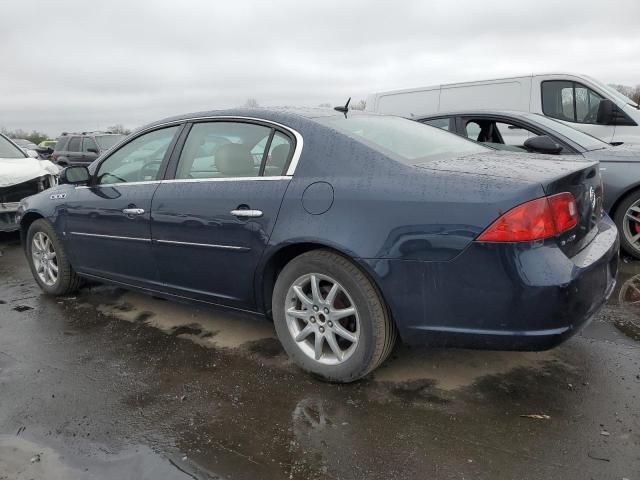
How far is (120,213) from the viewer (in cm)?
386

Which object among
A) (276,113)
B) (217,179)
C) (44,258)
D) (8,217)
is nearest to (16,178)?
(8,217)

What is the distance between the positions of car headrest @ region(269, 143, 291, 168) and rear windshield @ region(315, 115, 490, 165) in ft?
0.85

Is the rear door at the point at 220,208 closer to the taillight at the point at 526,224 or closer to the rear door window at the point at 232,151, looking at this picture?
the rear door window at the point at 232,151

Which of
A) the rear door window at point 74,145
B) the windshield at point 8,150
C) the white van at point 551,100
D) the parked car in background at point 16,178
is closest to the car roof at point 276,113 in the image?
the white van at point 551,100

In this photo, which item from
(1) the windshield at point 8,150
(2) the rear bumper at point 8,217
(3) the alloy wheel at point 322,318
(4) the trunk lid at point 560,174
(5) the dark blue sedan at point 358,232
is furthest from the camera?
(1) the windshield at point 8,150

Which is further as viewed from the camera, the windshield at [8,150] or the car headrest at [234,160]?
the windshield at [8,150]

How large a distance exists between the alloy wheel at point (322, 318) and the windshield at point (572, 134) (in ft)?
11.8

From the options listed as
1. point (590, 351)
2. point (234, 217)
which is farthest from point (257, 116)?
point (590, 351)

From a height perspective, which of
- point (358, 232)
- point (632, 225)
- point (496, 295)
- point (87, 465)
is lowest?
point (87, 465)

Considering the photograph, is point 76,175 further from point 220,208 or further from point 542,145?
point 542,145

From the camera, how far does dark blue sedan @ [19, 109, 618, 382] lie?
2389 mm

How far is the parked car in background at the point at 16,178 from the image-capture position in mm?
7027

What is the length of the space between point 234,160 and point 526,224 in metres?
1.79

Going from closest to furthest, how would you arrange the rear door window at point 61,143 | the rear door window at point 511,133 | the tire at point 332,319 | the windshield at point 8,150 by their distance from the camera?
the tire at point 332,319, the rear door window at point 511,133, the windshield at point 8,150, the rear door window at point 61,143
